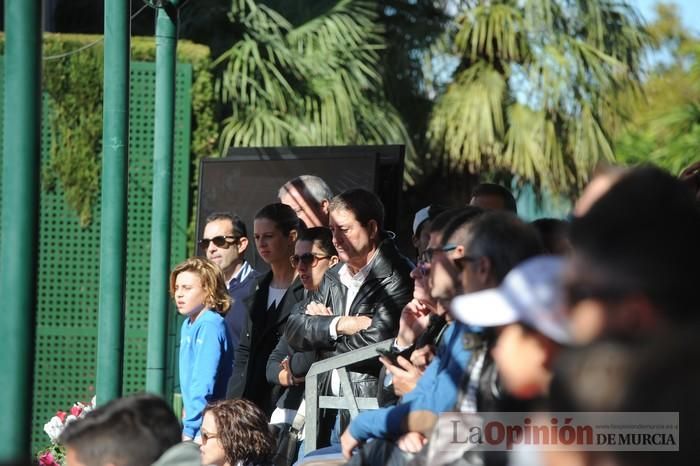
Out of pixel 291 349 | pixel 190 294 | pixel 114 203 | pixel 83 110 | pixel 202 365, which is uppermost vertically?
pixel 83 110

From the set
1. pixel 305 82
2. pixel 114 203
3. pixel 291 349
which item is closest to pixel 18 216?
pixel 114 203

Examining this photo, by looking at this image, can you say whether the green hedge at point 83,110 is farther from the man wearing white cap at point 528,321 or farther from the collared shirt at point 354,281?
the man wearing white cap at point 528,321

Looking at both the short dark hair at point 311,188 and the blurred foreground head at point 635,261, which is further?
the short dark hair at point 311,188

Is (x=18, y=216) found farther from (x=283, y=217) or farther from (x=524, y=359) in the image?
(x=283, y=217)

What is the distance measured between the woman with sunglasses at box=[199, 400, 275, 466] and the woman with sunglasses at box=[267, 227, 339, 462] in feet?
1.31

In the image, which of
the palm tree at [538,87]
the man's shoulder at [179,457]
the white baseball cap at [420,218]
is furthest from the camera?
the palm tree at [538,87]

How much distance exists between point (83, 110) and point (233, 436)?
22.3ft

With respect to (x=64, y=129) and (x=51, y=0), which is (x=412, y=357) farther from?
(x=51, y=0)

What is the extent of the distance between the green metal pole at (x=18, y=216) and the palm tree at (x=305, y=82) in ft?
27.0

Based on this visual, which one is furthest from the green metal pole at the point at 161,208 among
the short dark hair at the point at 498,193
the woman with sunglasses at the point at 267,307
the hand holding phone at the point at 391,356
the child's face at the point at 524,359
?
the child's face at the point at 524,359

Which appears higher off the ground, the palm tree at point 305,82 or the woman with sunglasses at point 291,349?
the palm tree at point 305,82

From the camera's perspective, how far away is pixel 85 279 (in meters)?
10.9

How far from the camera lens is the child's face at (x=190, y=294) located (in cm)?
609

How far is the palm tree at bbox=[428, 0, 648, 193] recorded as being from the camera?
15.2 metres
